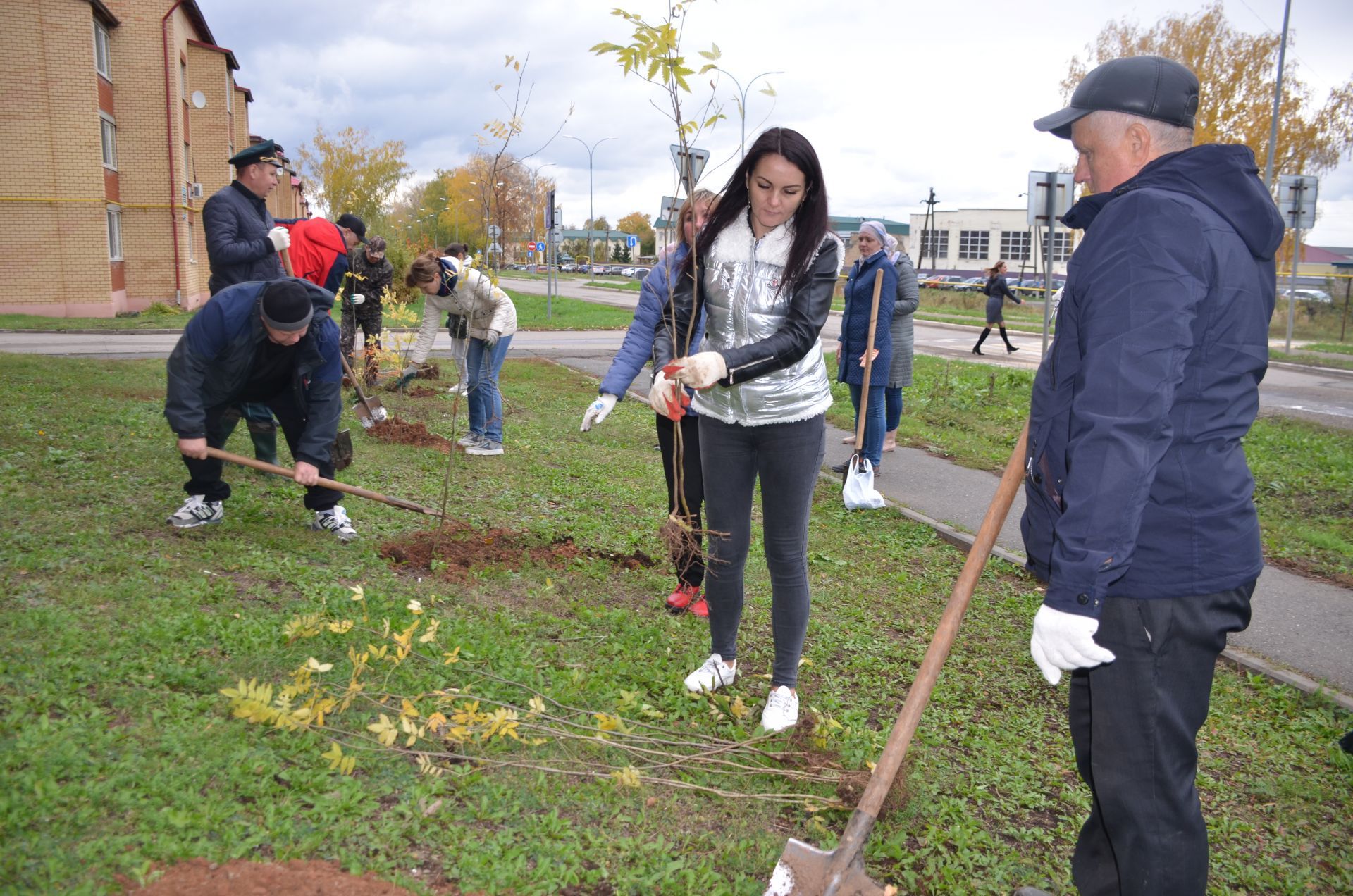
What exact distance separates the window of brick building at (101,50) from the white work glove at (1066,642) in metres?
25.5

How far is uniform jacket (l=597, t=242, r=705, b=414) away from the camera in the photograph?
156 inches

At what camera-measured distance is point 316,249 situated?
7719 millimetres

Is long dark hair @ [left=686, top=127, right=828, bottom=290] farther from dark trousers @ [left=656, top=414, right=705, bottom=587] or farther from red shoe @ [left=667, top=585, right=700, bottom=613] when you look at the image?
red shoe @ [left=667, top=585, right=700, bottom=613]

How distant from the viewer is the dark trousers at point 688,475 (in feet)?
14.4

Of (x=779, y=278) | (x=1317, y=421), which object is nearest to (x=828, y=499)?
(x=779, y=278)

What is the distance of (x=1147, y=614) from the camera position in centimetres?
201

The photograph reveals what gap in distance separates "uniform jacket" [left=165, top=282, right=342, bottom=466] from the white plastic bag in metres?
3.66

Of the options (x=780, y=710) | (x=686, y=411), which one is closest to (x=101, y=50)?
(x=686, y=411)

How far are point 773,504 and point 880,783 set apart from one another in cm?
113

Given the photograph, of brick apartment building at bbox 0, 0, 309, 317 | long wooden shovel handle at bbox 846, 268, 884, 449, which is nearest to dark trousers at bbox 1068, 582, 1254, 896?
long wooden shovel handle at bbox 846, 268, 884, 449

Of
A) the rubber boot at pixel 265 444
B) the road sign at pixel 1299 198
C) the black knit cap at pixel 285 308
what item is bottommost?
the rubber boot at pixel 265 444

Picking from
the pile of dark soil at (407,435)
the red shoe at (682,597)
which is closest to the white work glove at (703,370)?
the red shoe at (682,597)

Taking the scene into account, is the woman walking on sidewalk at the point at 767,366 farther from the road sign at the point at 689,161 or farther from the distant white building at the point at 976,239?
the distant white building at the point at 976,239

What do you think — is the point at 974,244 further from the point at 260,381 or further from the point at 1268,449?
the point at 260,381
